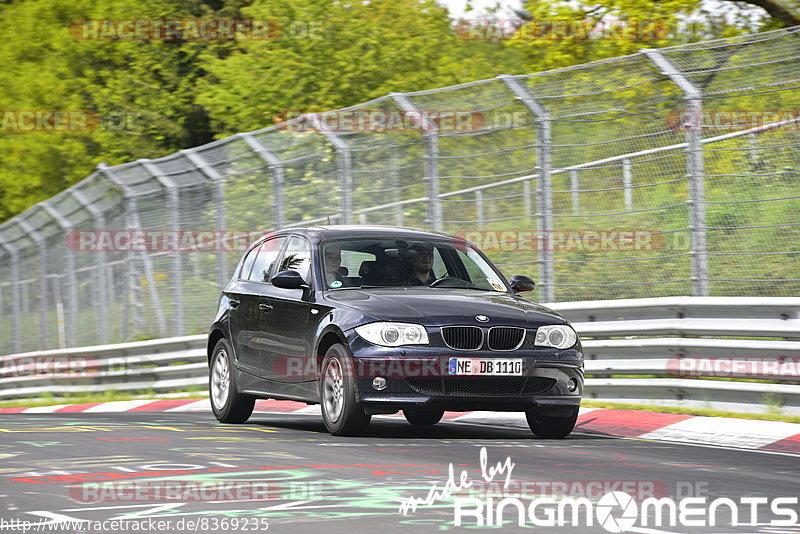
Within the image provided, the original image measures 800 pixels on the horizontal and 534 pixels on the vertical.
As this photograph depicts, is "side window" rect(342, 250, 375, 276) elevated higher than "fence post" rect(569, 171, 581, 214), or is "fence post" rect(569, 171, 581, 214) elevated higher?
"fence post" rect(569, 171, 581, 214)

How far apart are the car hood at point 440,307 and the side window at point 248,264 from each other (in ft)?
6.62

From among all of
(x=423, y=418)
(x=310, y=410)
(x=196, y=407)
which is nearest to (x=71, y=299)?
(x=196, y=407)

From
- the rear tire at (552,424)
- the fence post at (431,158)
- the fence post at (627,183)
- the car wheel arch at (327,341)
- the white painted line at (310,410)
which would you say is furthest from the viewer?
the fence post at (431,158)

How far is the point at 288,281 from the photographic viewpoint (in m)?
11.1

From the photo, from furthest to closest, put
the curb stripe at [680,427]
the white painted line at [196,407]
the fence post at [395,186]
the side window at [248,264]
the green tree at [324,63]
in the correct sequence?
the green tree at [324,63] < the fence post at [395,186] < the white painted line at [196,407] < the side window at [248,264] < the curb stripe at [680,427]

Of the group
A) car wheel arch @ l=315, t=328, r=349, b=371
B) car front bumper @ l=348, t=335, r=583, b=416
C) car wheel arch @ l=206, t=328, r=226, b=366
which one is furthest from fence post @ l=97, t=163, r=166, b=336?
car front bumper @ l=348, t=335, r=583, b=416

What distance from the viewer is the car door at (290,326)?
436 inches

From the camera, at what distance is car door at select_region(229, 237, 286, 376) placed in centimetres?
1199

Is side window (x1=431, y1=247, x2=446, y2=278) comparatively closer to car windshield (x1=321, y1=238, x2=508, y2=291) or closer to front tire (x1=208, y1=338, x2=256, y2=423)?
car windshield (x1=321, y1=238, x2=508, y2=291)

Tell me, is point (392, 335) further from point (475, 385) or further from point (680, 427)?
point (680, 427)

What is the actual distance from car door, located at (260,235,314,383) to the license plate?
4.34 feet

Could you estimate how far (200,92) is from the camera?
36.8 meters

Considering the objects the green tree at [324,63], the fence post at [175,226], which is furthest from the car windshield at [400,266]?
the green tree at [324,63]

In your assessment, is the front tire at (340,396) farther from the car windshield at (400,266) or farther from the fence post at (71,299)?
the fence post at (71,299)
